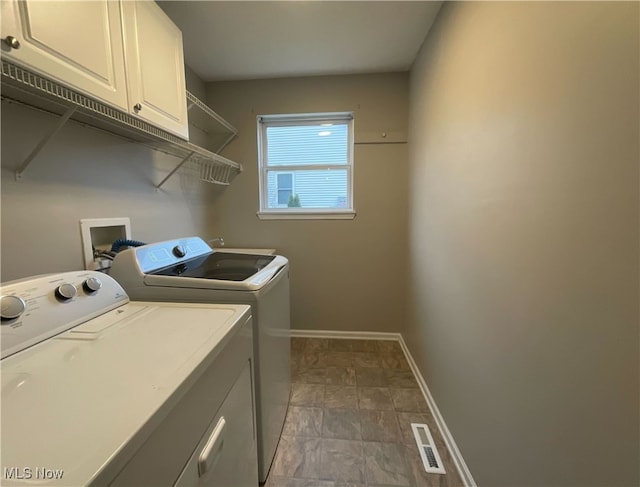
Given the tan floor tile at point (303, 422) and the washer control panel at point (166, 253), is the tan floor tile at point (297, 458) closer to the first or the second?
the tan floor tile at point (303, 422)

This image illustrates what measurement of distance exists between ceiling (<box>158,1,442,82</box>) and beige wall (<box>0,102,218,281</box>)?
2.90 feet

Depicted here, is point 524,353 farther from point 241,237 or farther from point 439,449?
point 241,237

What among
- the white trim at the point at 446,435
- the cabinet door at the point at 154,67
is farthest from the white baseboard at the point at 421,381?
the cabinet door at the point at 154,67

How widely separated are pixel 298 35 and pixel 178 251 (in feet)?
5.22

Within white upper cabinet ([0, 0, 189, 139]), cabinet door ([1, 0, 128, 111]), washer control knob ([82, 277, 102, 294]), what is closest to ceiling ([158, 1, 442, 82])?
white upper cabinet ([0, 0, 189, 139])

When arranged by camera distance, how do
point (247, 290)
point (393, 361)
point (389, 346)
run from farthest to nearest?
point (389, 346), point (393, 361), point (247, 290)

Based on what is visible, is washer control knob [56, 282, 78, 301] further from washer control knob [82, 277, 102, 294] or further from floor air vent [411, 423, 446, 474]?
floor air vent [411, 423, 446, 474]

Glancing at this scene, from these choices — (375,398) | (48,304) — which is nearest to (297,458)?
(375,398)

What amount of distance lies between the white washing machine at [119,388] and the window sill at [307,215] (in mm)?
1626

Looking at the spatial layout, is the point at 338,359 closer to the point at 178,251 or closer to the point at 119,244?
the point at 178,251

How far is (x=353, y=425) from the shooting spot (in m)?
1.63

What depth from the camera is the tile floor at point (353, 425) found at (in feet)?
4.37

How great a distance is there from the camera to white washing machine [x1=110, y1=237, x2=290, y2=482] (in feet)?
3.65

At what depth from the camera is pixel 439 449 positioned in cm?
146
